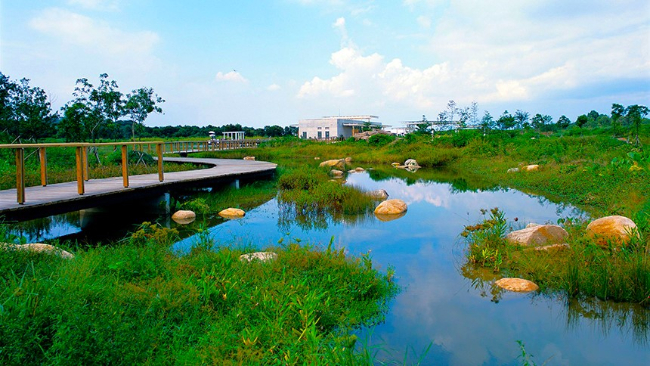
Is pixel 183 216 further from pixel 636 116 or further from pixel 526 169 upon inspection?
pixel 636 116

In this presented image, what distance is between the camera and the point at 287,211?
34.2ft

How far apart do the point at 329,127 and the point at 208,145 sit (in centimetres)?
2978

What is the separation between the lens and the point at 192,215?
9977 millimetres

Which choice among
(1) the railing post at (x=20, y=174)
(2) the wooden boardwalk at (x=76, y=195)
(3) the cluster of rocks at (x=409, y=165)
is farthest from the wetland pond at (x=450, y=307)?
(3) the cluster of rocks at (x=409, y=165)

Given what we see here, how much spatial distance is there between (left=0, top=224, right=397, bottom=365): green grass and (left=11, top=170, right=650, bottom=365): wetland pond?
0.47m

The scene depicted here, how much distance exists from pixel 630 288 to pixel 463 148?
22984mm

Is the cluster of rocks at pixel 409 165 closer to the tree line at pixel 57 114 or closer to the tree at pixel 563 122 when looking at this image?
the tree line at pixel 57 114

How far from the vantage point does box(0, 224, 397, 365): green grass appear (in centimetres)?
300

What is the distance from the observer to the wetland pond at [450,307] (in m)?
4.16

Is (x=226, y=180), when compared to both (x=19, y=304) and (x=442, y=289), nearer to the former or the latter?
(x=442, y=289)

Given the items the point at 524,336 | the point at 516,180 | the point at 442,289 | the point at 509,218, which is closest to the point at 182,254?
the point at 442,289

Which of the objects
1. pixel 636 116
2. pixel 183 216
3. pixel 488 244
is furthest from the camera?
pixel 636 116

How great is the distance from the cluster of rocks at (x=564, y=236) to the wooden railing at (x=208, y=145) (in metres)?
23.2

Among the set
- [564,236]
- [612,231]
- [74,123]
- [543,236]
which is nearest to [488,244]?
[543,236]
